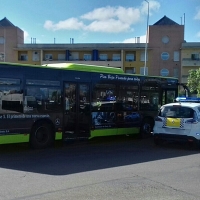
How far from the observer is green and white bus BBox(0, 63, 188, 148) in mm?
10484

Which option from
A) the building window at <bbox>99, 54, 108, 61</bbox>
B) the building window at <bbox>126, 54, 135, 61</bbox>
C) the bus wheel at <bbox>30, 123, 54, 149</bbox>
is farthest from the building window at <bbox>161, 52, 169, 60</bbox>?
the bus wheel at <bbox>30, 123, 54, 149</bbox>

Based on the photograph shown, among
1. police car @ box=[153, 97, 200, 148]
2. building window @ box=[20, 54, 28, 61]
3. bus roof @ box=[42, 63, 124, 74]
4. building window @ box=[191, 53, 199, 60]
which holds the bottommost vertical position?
police car @ box=[153, 97, 200, 148]

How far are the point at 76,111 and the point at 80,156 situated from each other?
261 cm

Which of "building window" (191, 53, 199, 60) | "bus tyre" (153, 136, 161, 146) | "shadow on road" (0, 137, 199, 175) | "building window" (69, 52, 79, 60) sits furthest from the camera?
"building window" (191, 53, 199, 60)

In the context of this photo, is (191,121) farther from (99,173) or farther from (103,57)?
(103,57)

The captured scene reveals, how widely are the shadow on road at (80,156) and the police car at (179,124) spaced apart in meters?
0.44

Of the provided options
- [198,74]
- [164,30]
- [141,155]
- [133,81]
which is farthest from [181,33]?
[141,155]

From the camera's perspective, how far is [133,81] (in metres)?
14.6

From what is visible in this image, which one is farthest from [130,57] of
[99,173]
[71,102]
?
[99,173]

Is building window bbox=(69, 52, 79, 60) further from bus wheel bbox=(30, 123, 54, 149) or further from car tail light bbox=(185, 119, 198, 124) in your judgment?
car tail light bbox=(185, 119, 198, 124)

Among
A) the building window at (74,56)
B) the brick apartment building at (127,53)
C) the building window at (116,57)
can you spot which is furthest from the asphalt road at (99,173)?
the building window at (116,57)

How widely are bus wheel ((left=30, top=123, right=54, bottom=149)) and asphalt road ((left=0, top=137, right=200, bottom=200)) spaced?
0.31 metres

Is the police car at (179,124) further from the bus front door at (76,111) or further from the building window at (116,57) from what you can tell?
the building window at (116,57)

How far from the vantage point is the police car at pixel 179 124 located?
1152 centimetres
